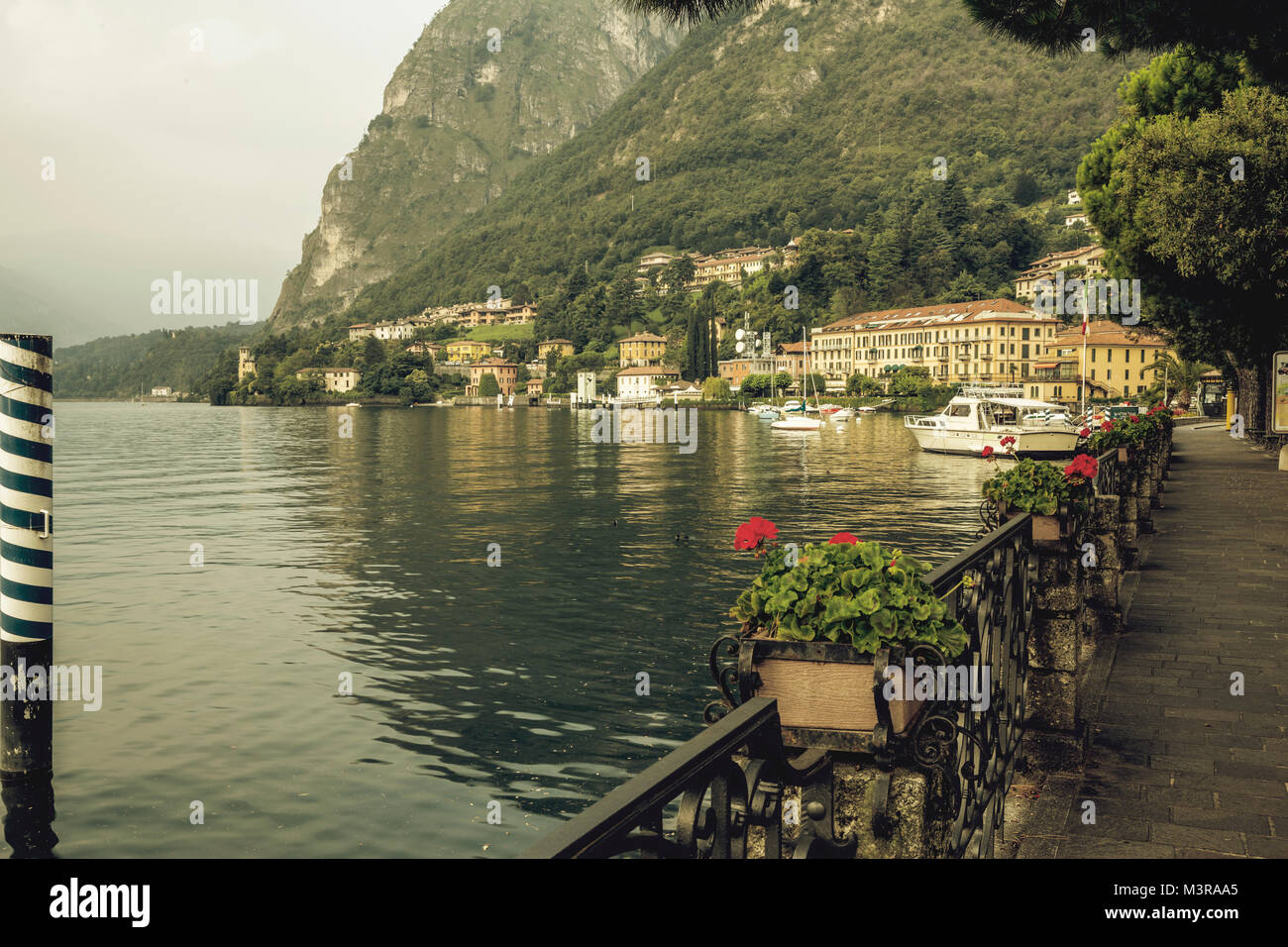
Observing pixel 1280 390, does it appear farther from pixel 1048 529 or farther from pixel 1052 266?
pixel 1052 266

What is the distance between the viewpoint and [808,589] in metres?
3.18

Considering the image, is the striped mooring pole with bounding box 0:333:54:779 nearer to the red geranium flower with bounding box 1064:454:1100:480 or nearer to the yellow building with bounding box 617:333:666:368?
the red geranium flower with bounding box 1064:454:1100:480

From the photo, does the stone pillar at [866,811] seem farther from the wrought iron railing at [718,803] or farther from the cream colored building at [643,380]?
the cream colored building at [643,380]

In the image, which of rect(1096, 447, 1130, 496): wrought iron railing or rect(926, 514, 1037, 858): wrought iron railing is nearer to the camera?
rect(926, 514, 1037, 858): wrought iron railing

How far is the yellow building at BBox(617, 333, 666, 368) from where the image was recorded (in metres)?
194

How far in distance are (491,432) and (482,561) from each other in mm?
66972

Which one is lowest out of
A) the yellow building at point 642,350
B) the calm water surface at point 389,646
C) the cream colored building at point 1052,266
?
the calm water surface at point 389,646

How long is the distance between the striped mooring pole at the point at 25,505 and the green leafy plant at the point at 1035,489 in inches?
270

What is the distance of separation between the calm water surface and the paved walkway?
15.2 feet

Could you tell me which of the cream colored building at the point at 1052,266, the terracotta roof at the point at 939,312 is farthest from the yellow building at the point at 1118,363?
the cream colored building at the point at 1052,266

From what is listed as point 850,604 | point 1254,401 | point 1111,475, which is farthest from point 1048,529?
point 1254,401

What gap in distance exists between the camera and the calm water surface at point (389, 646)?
927cm

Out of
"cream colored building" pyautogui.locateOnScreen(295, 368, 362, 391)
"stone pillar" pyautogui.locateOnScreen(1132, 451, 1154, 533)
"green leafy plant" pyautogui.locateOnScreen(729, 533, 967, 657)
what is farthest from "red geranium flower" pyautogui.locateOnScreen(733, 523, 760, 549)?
"cream colored building" pyautogui.locateOnScreen(295, 368, 362, 391)
